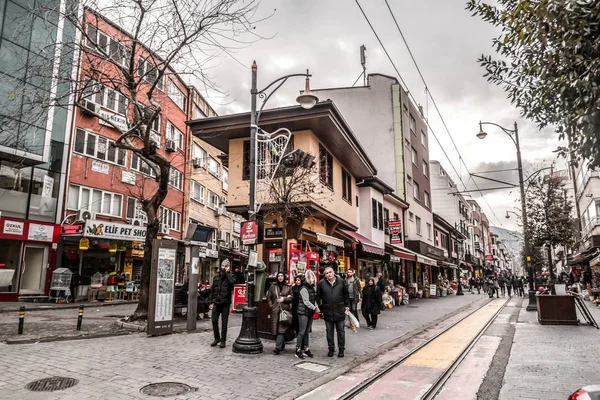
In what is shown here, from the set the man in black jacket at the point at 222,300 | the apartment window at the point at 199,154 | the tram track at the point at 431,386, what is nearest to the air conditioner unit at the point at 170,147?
the apartment window at the point at 199,154

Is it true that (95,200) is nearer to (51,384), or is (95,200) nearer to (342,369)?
(51,384)

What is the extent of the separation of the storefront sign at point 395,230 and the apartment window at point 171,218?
1484 cm

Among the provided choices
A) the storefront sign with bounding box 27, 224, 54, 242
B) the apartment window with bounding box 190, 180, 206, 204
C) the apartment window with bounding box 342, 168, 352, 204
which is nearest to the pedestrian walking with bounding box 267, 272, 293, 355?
the apartment window with bounding box 342, 168, 352, 204

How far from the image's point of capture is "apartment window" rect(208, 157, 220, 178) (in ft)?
119

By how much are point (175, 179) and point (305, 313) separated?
80.5 feet

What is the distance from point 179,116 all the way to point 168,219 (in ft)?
25.7

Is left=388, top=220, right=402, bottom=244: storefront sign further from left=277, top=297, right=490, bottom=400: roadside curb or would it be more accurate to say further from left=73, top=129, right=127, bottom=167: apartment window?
left=73, top=129, right=127, bottom=167: apartment window

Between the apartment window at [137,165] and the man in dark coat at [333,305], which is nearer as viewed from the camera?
the man in dark coat at [333,305]

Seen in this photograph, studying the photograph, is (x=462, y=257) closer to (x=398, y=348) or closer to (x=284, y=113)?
(x=284, y=113)

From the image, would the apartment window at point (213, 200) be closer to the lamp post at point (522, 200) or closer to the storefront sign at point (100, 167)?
the storefront sign at point (100, 167)

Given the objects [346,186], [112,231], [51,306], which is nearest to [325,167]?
[346,186]

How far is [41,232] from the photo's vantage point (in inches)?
823

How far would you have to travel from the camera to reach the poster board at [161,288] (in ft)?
33.5

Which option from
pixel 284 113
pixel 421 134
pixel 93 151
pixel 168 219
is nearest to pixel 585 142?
pixel 284 113
